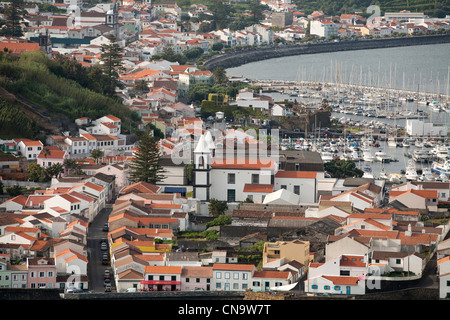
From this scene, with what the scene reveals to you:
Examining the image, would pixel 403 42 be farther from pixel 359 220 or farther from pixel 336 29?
pixel 359 220

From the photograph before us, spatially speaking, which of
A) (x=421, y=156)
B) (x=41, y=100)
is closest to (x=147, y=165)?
(x=41, y=100)

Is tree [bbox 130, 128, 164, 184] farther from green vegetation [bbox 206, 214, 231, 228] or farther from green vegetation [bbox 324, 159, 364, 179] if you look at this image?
green vegetation [bbox 324, 159, 364, 179]

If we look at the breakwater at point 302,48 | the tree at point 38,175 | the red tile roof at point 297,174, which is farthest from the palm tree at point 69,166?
the breakwater at point 302,48

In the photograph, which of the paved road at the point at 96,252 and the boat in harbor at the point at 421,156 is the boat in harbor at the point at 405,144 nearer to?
the boat in harbor at the point at 421,156

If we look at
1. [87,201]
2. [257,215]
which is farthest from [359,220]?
[87,201]

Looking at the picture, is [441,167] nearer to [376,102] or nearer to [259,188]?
[259,188]

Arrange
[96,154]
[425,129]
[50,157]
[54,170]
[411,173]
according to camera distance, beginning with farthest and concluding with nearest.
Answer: [425,129] → [411,173] → [96,154] → [50,157] → [54,170]

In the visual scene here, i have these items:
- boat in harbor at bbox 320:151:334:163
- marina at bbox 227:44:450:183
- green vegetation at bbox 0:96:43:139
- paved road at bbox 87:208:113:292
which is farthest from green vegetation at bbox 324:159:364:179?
green vegetation at bbox 0:96:43:139
